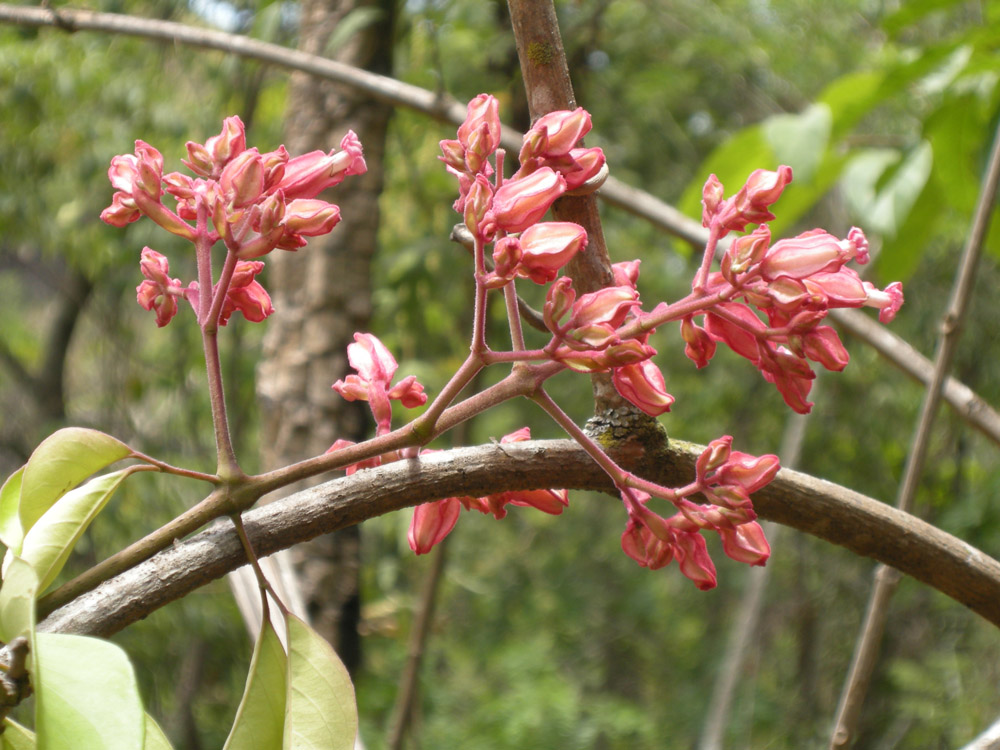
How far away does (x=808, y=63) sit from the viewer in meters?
2.63

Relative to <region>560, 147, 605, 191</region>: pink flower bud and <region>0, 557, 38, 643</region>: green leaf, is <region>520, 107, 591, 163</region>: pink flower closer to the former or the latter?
<region>560, 147, 605, 191</region>: pink flower bud

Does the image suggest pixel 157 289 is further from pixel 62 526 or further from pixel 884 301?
pixel 884 301

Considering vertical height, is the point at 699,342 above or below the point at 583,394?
above

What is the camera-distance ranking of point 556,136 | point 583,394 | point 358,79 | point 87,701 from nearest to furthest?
1. point 87,701
2. point 556,136
3. point 358,79
4. point 583,394

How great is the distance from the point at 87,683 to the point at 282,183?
0.23 m

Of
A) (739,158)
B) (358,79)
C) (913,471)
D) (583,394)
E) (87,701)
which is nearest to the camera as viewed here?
(87,701)

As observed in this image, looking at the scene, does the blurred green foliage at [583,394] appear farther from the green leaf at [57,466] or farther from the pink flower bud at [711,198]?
the green leaf at [57,466]

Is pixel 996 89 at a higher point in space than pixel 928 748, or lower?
higher

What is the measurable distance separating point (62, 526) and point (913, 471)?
1.83 ft

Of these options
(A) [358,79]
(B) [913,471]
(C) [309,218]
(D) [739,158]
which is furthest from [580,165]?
(D) [739,158]

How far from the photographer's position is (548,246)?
1.14ft

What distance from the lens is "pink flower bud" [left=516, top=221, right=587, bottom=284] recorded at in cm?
35

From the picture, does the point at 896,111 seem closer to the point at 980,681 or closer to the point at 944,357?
the point at 980,681

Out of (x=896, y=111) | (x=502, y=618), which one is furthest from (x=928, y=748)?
(x=896, y=111)
